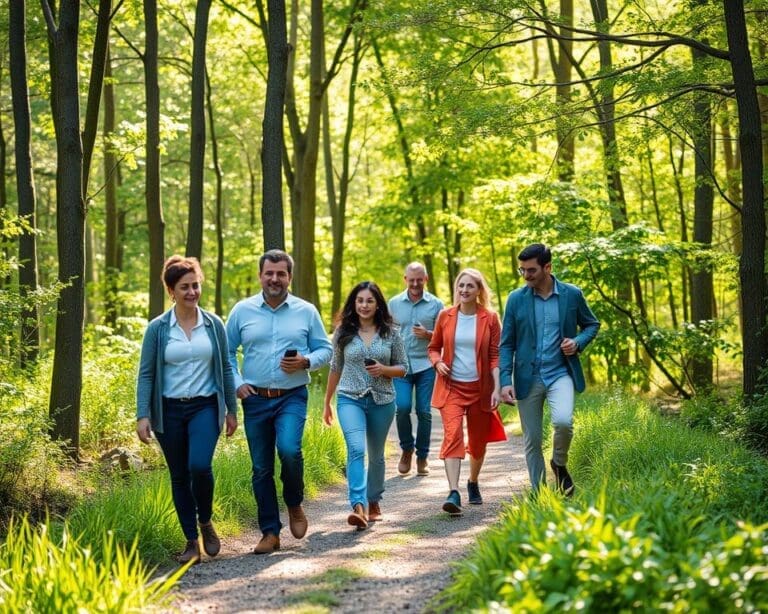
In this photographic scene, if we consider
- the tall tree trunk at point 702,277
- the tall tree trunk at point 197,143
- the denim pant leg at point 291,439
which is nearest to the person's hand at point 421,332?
the denim pant leg at point 291,439

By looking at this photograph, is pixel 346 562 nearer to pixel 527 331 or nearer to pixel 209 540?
pixel 209 540

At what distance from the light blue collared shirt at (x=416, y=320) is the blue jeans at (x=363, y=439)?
2.73m

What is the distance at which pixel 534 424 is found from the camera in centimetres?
839

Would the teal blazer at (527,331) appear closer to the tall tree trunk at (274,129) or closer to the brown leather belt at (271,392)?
the brown leather belt at (271,392)

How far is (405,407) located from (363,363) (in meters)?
2.95

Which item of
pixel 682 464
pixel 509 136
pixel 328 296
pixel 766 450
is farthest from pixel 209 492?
pixel 328 296

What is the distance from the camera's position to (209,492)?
7.14 metres

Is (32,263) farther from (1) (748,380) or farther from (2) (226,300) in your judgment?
(2) (226,300)

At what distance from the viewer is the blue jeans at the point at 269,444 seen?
7465 millimetres

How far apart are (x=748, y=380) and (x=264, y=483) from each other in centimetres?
576

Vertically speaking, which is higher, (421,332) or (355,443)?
(421,332)

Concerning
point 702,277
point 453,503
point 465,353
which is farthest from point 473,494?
point 702,277

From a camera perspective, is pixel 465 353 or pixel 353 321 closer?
pixel 353 321

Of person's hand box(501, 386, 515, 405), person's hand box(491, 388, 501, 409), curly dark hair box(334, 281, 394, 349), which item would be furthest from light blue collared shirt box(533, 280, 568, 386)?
curly dark hair box(334, 281, 394, 349)
